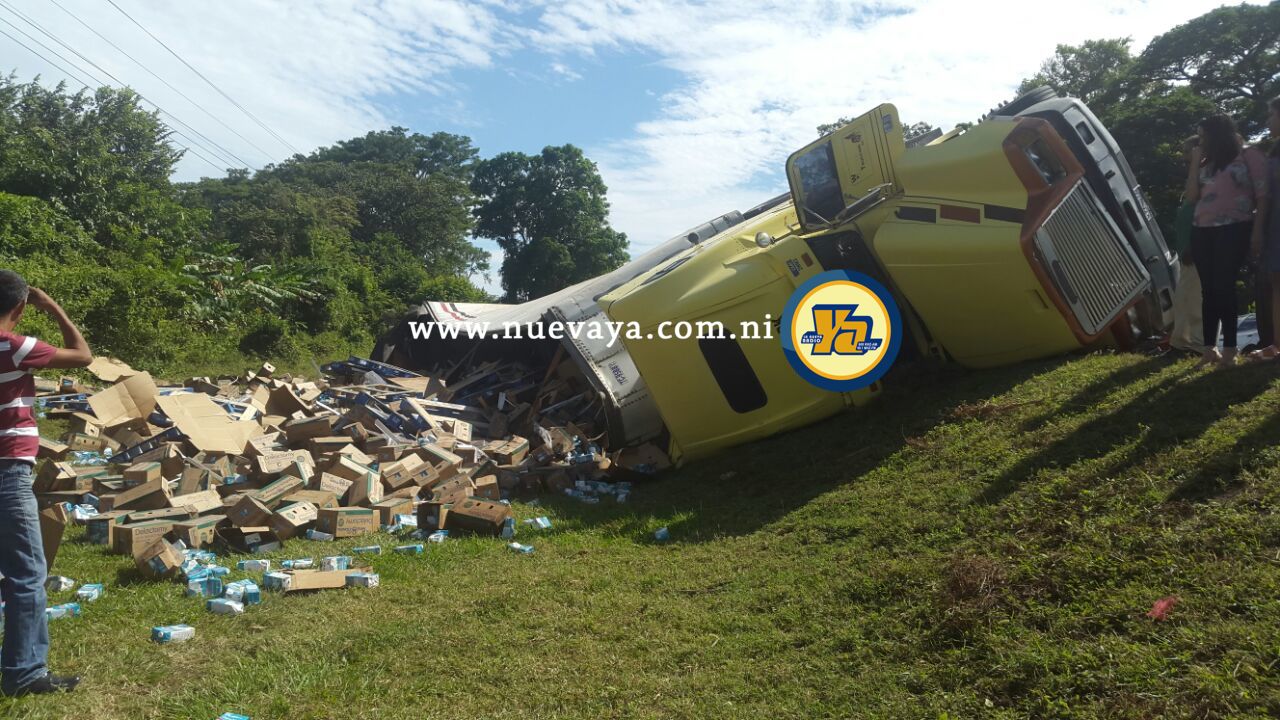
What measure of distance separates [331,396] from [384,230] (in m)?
35.1

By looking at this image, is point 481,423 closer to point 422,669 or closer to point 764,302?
point 764,302

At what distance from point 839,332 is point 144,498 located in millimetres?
6665

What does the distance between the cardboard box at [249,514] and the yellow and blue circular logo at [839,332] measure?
16.1 feet

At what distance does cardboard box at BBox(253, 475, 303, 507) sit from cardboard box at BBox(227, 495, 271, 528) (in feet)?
1.08

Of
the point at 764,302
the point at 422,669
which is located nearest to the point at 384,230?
the point at 764,302

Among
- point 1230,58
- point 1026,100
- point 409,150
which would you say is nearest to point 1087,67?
point 1230,58

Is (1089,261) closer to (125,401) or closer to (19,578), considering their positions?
(19,578)

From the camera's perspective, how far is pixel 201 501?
22.0 feet

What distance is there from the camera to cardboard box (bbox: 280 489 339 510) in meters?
7.00

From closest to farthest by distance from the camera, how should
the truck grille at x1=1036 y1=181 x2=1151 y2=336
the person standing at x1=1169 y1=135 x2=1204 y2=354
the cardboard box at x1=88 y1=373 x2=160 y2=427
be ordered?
the person standing at x1=1169 y1=135 x2=1204 y2=354 < the truck grille at x1=1036 y1=181 x2=1151 y2=336 < the cardboard box at x1=88 y1=373 x2=160 y2=427

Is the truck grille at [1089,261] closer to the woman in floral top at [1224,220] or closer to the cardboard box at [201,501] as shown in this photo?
the woman in floral top at [1224,220]

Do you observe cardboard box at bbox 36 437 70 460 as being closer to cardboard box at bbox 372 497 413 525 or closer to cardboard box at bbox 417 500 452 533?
cardboard box at bbox 372 497 413 525

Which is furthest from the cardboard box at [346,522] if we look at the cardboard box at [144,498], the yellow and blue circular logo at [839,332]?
the yellow and blue circular logo at [839,332]

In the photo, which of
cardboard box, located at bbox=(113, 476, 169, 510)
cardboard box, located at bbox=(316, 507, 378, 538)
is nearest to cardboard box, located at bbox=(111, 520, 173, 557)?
cardboard box, located at bbox=(113, 476, 169, 510)
